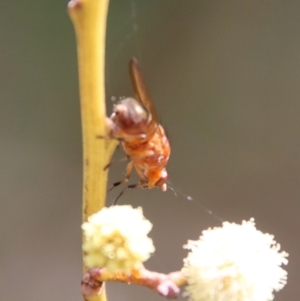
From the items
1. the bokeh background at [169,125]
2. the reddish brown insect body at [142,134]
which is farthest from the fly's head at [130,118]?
the bokeh background at [169,125]

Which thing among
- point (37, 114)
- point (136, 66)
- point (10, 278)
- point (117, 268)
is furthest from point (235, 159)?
point (117, 268)

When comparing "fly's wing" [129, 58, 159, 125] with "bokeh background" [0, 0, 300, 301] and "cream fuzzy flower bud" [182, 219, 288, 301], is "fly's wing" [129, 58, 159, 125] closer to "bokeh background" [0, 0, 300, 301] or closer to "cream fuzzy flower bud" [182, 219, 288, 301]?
"cream fuzzy flower bud" [182, 219, 288, 301]

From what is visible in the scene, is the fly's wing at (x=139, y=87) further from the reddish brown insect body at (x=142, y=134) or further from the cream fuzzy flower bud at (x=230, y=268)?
the cream fuzzy flower bud at (x=230, y=268)

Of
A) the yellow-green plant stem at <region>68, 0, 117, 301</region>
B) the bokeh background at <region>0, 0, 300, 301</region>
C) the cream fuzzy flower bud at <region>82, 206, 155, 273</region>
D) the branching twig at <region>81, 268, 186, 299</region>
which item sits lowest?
the branching twig at <region>81, 268, 186, 299</region>

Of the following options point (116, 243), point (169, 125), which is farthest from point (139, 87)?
point (169, 125)

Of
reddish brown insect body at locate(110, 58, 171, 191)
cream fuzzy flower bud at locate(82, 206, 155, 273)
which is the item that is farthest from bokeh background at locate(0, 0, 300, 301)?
cream fuzzy flower bud at locate(82, 206, 155, 273)

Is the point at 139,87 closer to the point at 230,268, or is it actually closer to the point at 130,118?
the point at 130,118
